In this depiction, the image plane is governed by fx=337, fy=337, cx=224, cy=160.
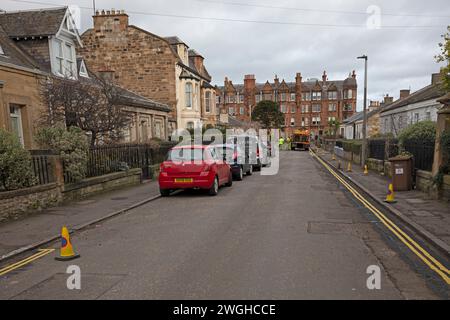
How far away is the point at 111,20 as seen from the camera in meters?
28.7

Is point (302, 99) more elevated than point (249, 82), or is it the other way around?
point (249, 82)

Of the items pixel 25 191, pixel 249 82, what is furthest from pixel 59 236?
pixel 249 82

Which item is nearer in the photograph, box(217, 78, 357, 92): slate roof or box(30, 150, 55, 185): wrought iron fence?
box(30, 150, 55, 185): wrought iron fence

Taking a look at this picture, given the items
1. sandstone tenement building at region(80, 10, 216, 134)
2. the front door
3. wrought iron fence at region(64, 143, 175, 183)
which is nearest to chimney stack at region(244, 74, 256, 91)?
sandstone tenement building at region(80, 10, 216, 134)

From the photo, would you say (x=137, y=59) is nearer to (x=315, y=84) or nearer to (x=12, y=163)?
(x=12, y=163)

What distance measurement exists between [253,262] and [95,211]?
5.88m

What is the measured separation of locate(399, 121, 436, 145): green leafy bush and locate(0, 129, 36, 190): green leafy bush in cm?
1258

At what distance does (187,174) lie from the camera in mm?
11320

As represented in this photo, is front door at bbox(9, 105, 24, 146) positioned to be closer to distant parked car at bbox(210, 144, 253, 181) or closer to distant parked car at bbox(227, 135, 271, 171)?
distant parked car at bbox(210, 144, 253, 181)

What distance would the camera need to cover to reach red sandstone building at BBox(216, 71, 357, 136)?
8681 centimetres

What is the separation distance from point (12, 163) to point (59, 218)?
182cm

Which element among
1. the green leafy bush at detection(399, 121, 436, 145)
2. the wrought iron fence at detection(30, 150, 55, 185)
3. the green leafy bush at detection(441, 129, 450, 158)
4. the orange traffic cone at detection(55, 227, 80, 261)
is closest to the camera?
the orange traffic cone at detection(55, 227, 80, 261)

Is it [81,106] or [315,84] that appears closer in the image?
[81,106]
